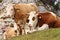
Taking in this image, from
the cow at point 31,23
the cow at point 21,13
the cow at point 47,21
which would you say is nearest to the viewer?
the cow at point 47,21

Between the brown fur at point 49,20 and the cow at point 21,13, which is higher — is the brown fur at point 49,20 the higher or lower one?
the higher one

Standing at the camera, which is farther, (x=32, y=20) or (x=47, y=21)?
(x=32, y=20)

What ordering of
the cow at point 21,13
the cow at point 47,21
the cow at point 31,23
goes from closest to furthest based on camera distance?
the cow at point 47,21
the cow at point 31,23
the cow at point 21,13

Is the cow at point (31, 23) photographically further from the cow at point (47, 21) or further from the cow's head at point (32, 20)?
the cow at point (47, 21)

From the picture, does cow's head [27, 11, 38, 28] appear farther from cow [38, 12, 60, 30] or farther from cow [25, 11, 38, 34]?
cow [38, 12, 60, 30]

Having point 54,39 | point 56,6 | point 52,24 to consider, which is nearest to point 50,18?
point 52,24

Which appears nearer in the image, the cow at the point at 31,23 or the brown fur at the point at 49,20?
the brown fur at the point at 49,20

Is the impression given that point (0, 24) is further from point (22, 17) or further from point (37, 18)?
point (37, 18)

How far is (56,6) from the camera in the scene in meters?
44.8

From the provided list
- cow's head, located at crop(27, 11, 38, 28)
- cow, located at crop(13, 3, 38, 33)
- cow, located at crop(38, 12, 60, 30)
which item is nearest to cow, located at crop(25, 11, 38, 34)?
cow's head, located at crop(27, 11, 38, 28)

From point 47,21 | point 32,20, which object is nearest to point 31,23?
point 32,20

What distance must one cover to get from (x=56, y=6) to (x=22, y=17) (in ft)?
88.7

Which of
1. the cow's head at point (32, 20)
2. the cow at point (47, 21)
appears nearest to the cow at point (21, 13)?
the cow's head at point (32, 20)

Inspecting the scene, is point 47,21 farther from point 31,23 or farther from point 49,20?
point 31,23
